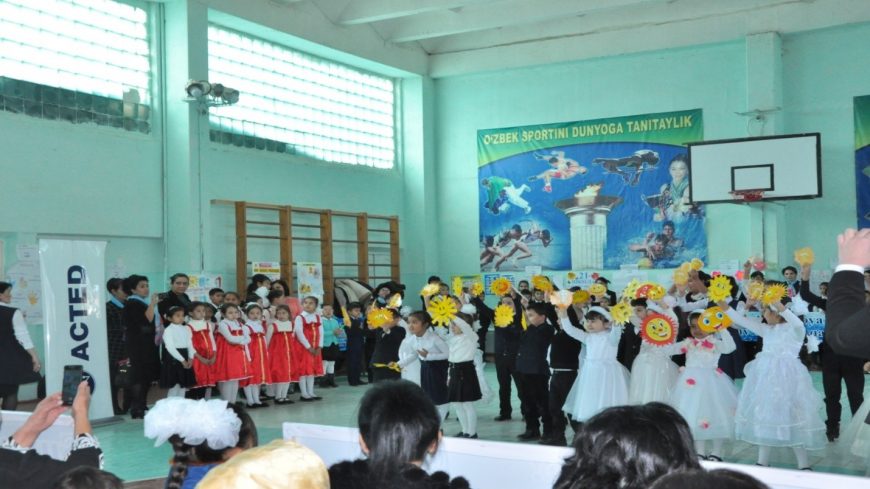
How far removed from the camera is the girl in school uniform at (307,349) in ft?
37.4

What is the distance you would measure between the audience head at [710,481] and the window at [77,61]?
1117 cm

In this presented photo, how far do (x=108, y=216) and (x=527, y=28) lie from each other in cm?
829

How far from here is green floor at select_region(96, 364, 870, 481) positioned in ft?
22.5

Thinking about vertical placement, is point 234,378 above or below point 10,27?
below

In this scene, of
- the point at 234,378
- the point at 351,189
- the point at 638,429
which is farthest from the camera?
the point at 351,189

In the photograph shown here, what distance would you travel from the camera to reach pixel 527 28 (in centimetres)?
1664

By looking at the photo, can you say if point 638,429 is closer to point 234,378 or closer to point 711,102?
point 234,378

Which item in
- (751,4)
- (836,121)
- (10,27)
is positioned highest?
(751,4)

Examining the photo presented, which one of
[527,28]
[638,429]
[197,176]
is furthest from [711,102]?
[638,429]

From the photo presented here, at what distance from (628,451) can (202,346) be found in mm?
8716

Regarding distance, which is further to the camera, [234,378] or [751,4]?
[751,4]

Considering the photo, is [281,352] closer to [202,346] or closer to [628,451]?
[202,346]

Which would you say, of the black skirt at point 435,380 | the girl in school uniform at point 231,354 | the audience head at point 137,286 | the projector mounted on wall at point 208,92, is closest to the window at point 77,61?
the projector mounted on wall at point 208,92

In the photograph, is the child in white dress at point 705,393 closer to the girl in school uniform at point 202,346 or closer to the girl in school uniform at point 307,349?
the girl in school uniform at point 202,346
